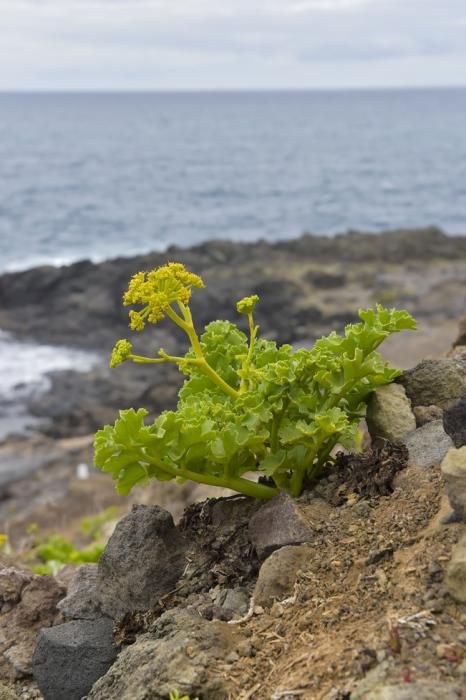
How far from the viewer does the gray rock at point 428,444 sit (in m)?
4.73

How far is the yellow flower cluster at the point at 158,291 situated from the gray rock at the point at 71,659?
153 centimetres

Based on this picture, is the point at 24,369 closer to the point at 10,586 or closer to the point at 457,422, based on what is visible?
the point at 10,586

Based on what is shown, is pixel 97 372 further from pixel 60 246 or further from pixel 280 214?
pixel 280 214

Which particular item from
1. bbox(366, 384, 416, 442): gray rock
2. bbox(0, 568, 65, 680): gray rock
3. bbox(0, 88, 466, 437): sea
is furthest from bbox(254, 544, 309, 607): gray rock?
bbox(0, 88, 466, 437): sea

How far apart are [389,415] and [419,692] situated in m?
2.26

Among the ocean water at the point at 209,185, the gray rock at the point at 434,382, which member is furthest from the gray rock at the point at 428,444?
the ocean water at the point at 209,185

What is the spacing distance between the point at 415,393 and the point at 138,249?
54.3 metres

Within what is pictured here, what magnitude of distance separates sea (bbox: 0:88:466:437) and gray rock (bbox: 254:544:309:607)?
24.6 metres

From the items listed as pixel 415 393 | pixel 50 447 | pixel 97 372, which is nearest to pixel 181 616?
pixel 415 393

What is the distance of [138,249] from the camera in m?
58.9

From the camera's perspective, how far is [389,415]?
5188 mm

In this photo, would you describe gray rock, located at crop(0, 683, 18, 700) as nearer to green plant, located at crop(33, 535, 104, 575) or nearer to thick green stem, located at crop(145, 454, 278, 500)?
thick green stem, located at crop(145, 454, 278, 500)

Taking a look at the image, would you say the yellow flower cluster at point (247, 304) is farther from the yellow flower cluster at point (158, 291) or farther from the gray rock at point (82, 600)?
the gray rock at point (82, 600)

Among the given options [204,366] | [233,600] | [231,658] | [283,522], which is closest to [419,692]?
[231,658]
